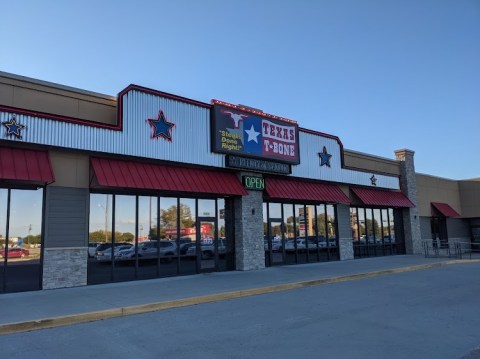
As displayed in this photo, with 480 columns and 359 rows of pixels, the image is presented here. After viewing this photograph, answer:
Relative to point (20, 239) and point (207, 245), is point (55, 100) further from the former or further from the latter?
point (207, 245)

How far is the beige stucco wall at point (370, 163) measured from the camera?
83.7 feet

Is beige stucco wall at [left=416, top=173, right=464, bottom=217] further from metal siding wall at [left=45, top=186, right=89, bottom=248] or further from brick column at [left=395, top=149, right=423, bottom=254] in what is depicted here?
metal siding wall at [left=45, top=186, right=89, bottom=248]

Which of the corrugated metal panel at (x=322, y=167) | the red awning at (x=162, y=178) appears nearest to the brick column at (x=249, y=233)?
the red awning at (x=162, y=178)

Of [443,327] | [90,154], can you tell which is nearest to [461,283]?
[443,327]

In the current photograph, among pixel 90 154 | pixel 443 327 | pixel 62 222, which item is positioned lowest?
pixel 443 327

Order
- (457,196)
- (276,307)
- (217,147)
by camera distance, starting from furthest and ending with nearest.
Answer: (457,196) < (217,147) < (276,307)

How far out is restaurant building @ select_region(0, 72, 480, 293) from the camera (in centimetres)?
1316

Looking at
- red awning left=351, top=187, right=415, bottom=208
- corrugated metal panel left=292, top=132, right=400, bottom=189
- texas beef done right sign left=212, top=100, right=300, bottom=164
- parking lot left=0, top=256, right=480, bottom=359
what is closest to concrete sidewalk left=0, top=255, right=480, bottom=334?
parking lot left=0, top=256, right=480, bottom=359

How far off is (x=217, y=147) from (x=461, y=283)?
1027cm

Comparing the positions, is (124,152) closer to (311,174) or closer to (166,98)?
(166,98)

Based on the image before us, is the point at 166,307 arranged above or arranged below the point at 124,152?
below

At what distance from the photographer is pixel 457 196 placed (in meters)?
35.6

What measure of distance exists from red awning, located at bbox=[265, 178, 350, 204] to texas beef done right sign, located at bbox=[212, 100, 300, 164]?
1.13m

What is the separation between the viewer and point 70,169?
1401 cm
